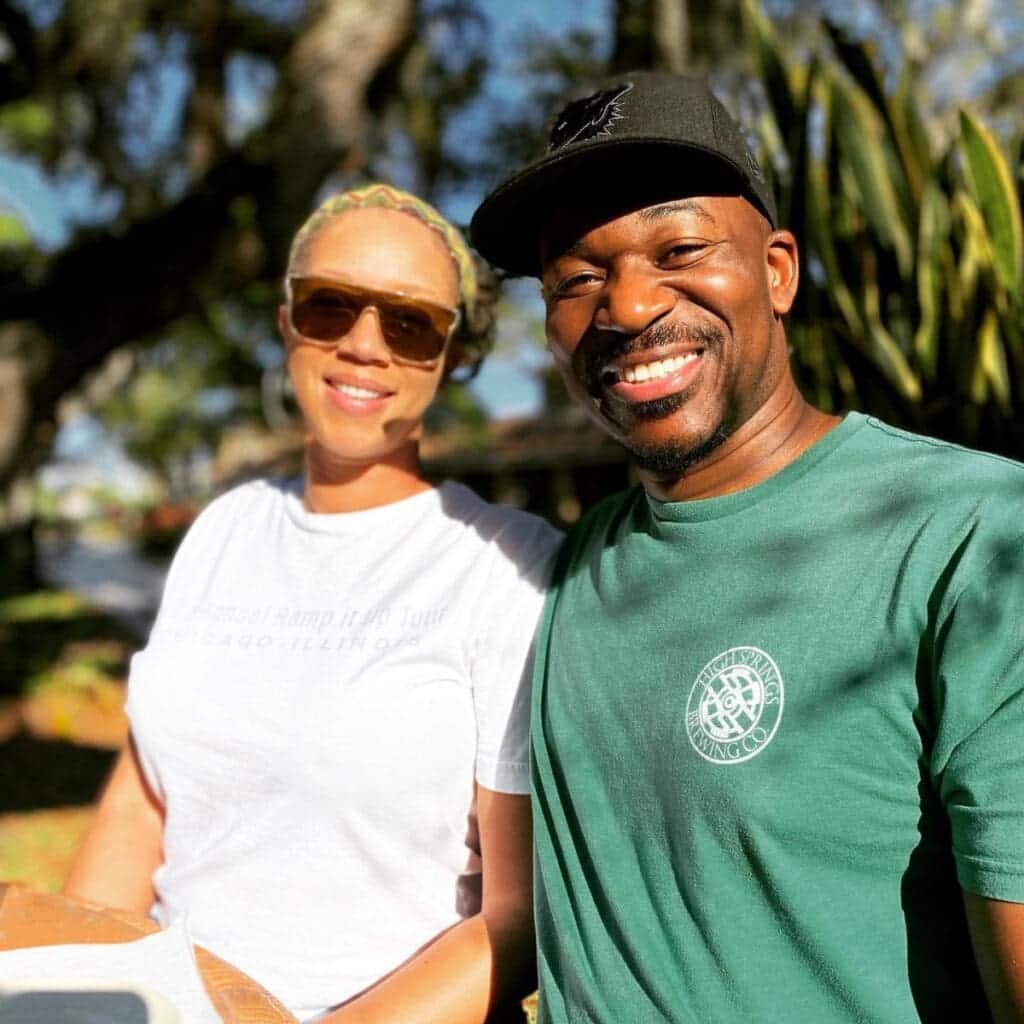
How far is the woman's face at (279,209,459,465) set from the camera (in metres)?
2.53

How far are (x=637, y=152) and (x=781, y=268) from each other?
1.14ft

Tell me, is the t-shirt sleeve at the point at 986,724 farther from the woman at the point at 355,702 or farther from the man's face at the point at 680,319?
the woman at the point at 355,702

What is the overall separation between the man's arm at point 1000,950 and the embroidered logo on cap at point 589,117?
1.32 meters

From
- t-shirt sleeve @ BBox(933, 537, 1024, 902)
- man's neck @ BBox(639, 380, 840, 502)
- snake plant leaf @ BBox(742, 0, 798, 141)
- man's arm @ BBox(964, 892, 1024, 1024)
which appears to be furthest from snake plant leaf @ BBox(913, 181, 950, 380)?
man's arm @ BBox(964, 892, 1024, 1024)

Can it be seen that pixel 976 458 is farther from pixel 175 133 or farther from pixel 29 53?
pixel 175 133

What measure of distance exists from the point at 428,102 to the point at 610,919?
13392 mm

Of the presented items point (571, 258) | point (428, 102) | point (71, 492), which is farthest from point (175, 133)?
point (71, 492)

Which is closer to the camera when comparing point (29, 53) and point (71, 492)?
point (29, 53)

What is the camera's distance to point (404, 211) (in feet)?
8.42

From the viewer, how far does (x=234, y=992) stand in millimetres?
1821

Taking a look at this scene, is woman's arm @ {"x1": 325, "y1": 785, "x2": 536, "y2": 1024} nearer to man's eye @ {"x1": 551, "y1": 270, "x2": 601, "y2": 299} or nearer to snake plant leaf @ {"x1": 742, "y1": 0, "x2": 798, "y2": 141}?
man's eye @ {"x1": 551, "y1": 270, "x2": 601, "y2": 299}

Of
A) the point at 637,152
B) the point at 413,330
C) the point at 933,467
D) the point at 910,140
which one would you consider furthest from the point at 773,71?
the point at 933,467

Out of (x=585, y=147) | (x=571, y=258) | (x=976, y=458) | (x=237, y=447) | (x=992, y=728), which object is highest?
(x=585, y=147)

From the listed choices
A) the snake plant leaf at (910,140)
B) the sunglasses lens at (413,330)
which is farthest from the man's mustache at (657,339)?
the snake plant leaf at (910,140)
